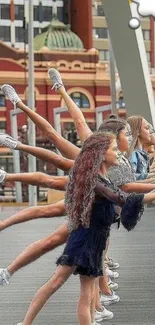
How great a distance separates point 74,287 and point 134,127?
1.74 m

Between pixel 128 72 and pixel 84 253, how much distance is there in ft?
36.1

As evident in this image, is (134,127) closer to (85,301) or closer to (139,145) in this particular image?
(139,145)

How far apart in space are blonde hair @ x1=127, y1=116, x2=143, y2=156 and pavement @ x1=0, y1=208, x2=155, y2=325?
123cm

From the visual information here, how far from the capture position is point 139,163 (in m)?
6.57

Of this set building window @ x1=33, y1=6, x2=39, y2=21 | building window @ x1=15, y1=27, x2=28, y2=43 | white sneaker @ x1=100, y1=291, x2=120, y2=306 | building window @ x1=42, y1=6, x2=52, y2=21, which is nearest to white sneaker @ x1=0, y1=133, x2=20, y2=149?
white sneaker @ x1=100, y1=291, x2=120, y2=306

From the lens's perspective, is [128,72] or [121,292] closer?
[121,292]

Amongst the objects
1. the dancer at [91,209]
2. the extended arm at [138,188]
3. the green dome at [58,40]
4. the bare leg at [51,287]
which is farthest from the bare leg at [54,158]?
the green dome at [58,40]

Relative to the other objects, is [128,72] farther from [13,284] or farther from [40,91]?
[40,91]

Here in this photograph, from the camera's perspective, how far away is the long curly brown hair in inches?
193

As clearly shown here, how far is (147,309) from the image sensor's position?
21.0ft

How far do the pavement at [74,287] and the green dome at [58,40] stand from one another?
46371 millimetres

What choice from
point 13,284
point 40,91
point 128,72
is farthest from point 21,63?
point 13,284

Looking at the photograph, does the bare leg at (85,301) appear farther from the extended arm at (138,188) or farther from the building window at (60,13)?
the building window at (60,13)

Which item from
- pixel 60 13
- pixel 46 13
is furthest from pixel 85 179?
pixel 60 13
